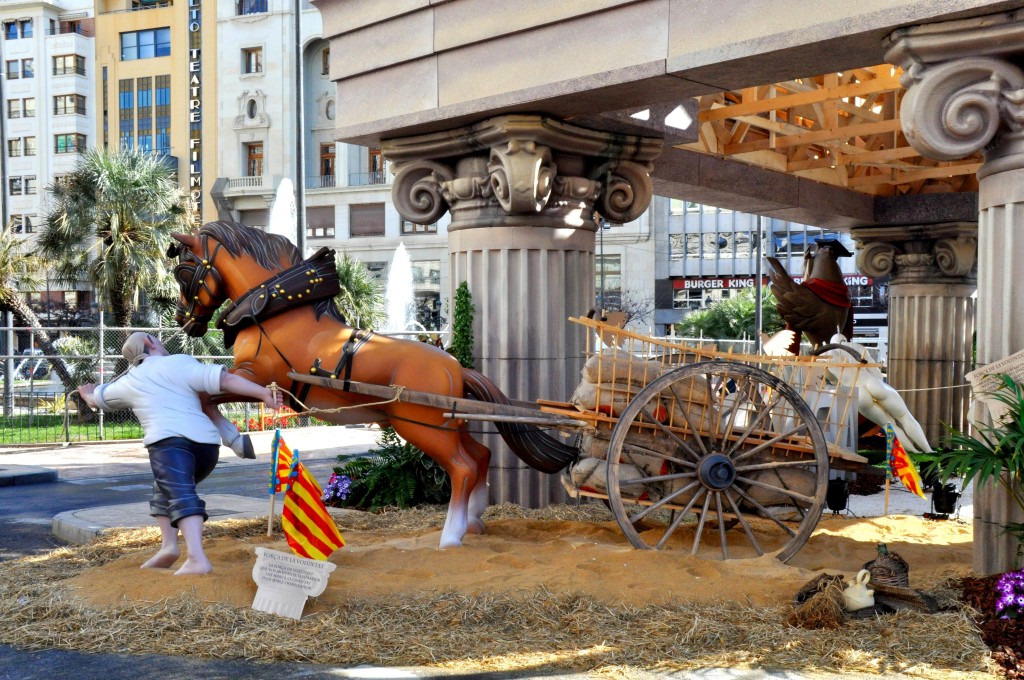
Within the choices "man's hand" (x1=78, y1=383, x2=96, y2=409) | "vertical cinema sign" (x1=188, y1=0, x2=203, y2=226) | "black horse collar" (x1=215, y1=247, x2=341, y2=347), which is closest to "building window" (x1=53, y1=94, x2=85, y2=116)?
"vertical cinema sign" (x1=188, y1=0, x2=203, y2=226)

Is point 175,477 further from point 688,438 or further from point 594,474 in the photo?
point 688,438

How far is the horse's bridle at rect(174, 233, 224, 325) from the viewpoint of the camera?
8195 millimetres

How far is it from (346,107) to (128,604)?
563 cm

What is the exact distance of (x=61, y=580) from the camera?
7383mm

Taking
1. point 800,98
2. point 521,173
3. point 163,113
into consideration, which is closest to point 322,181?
Result: point 163,113

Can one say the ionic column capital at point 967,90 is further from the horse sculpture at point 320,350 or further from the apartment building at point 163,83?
the apartment building at point 163,83

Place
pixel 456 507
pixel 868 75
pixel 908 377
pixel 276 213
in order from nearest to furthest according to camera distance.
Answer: pixel 456 507, pixel 868 75, pixel 908 377, pixel 276 213

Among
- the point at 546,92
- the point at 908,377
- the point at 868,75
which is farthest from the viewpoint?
→ the point at 908,377

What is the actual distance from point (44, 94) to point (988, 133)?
239ft

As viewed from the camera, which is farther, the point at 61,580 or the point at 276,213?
the point at 276,213

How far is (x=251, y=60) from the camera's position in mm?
62656

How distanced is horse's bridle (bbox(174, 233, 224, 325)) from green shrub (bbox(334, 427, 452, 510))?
273 centimetres

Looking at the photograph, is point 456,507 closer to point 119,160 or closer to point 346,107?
point 346,107

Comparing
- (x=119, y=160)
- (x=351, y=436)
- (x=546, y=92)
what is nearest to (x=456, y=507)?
(x=546, y=92)
